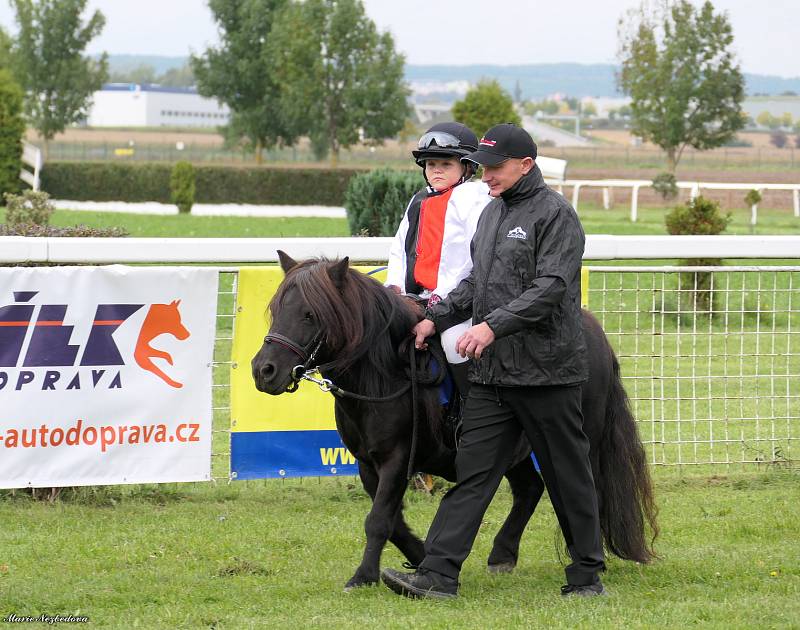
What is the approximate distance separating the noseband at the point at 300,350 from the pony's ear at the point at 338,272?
0.22 metres

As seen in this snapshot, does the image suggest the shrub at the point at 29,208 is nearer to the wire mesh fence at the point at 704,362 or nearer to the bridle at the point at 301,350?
the wire mesh fence at the point at 704,362

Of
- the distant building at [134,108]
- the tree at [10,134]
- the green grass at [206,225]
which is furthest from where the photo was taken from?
the distant building at [134,108]

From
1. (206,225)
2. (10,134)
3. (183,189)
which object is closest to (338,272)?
(206,225)

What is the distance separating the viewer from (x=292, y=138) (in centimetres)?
6175

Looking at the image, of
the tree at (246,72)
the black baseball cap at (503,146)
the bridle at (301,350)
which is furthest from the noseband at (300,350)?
the tree at (246,72)

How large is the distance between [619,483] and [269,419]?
2107mm

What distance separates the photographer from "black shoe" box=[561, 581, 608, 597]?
496 centimetres

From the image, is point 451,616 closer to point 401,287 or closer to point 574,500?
point 574,500

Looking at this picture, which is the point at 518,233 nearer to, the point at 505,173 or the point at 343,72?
the point at 505,173

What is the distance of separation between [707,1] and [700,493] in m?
43.7

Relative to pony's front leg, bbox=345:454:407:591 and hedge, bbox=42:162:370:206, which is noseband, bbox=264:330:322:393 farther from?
hedge, bbox=42:162:370:206

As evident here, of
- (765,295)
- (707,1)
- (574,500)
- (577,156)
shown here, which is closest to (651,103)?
(707,1)

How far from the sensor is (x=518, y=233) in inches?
185

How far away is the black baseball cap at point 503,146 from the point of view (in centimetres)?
471
